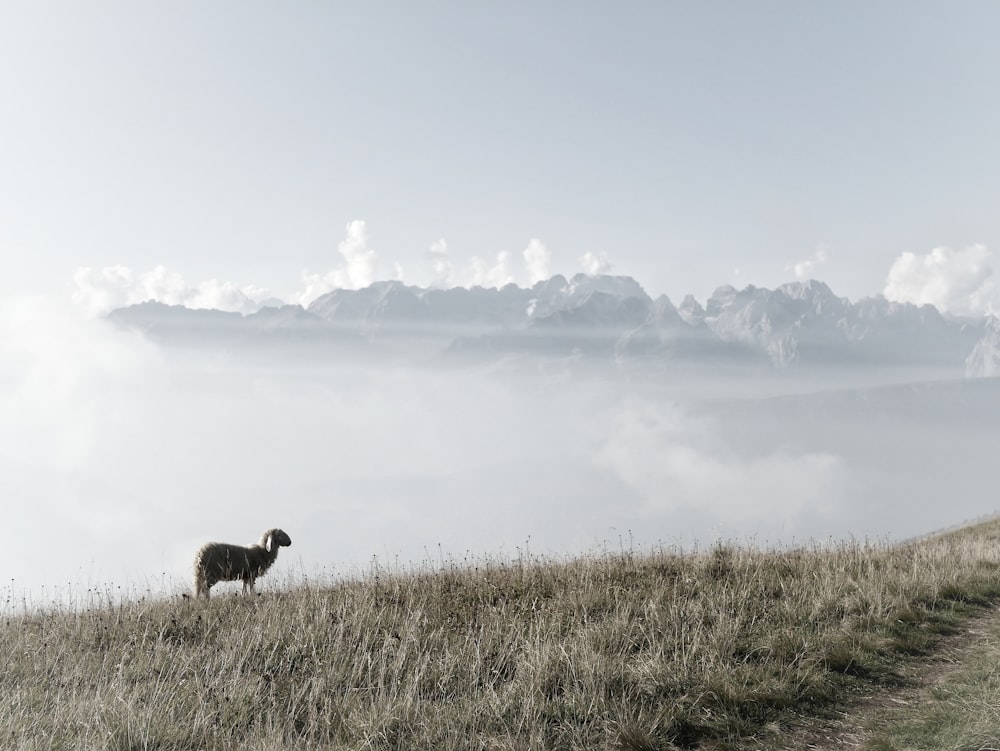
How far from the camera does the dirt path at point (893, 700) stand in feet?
19.5

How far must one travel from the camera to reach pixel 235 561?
12.5 m

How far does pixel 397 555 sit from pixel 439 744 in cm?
735

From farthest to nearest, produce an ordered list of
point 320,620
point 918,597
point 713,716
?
1. point 918,597
2. point 320,620
3. point 713,716

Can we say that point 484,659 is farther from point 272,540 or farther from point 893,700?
point 272,540

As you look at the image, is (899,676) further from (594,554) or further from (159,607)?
(159,607)

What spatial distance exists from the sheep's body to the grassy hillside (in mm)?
1008

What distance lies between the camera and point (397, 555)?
12.7 meters

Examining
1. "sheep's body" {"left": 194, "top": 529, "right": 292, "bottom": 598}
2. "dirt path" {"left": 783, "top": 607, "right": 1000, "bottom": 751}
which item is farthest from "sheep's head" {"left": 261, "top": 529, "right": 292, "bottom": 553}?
"dirt path" {"left": 783, "top": 607, "right": 1000, "bottom": 751}

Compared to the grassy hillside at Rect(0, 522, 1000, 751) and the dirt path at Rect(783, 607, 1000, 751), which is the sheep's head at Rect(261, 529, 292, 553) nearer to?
the grassy hillside at Rect(0, 522, 1000, 751)

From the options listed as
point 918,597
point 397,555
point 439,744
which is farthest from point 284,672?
point 918,597

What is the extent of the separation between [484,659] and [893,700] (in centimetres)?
436

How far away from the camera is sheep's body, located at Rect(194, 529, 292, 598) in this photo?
39.5 ft

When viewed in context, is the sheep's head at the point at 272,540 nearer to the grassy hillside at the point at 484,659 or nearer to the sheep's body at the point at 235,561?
the sheep's body at the point at 235,561

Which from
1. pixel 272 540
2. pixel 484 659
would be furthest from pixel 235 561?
pixel 484 659
